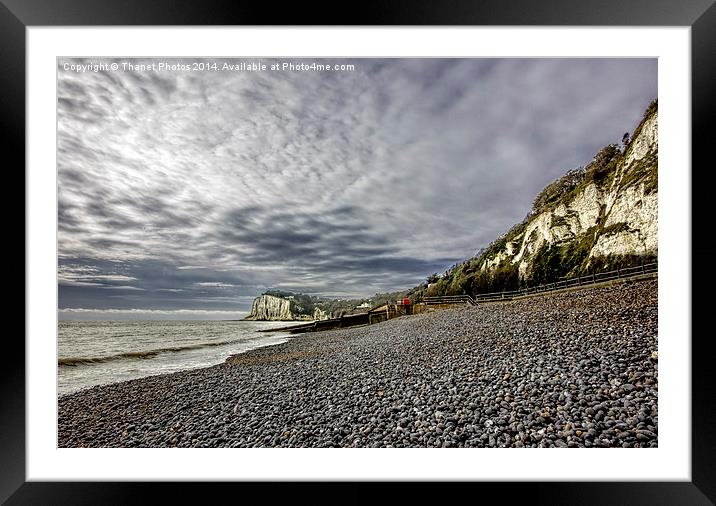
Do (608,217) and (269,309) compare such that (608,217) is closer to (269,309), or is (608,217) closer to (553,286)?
(553,286)

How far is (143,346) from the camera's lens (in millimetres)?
3357

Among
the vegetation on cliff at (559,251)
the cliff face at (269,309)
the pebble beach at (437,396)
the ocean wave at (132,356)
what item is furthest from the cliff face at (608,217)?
the ocean wave at (132,356)

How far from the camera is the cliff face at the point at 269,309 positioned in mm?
3078

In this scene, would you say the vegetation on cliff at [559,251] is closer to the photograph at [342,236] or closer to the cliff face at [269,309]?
the photograph at [342,236]

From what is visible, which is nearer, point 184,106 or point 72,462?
point 72,462

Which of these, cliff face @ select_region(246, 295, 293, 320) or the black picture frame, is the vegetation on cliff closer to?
the black picture frame

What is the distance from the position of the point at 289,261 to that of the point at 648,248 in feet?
10.9

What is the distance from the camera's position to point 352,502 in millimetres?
1641

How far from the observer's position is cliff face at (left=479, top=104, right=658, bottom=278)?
2461 mm
